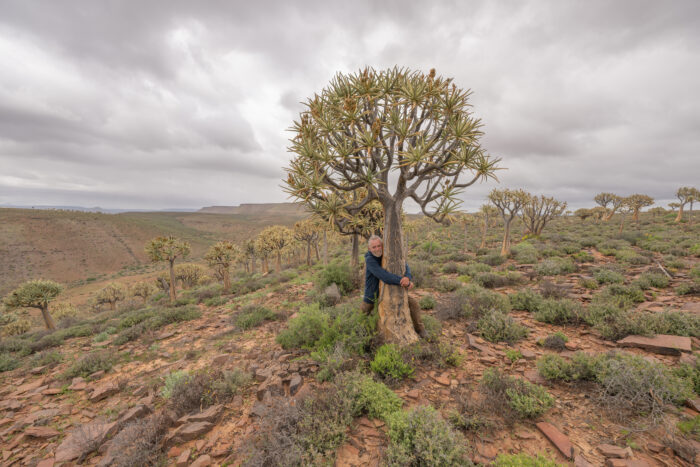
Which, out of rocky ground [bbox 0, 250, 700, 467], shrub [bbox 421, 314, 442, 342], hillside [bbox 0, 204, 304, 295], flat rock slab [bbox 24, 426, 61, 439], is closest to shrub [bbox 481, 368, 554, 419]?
rocky ground [bbox 0, 250, 700, 467]

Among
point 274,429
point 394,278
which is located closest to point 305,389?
point 274,429

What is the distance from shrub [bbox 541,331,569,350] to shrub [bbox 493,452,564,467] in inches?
119

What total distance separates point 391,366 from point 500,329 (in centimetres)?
315

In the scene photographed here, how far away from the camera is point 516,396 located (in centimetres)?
360

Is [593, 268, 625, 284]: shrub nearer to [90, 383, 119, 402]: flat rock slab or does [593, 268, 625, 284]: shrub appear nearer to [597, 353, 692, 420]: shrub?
[597, 353, 692, 420]: shrub

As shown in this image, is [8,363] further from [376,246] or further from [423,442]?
[423,442]

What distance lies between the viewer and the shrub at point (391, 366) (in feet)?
14.5

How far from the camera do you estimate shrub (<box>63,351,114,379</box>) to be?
6.39 meters

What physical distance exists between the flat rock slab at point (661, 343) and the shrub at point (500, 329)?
174 centimetres

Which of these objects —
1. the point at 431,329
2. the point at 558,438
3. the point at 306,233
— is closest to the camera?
the point at 558,438

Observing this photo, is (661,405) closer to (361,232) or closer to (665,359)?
(665,359)

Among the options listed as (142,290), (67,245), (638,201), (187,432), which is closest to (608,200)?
(638,201)

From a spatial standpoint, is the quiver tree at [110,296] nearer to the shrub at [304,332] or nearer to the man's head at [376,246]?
the shrub at [304,332]

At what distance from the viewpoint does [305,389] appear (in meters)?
4.19
